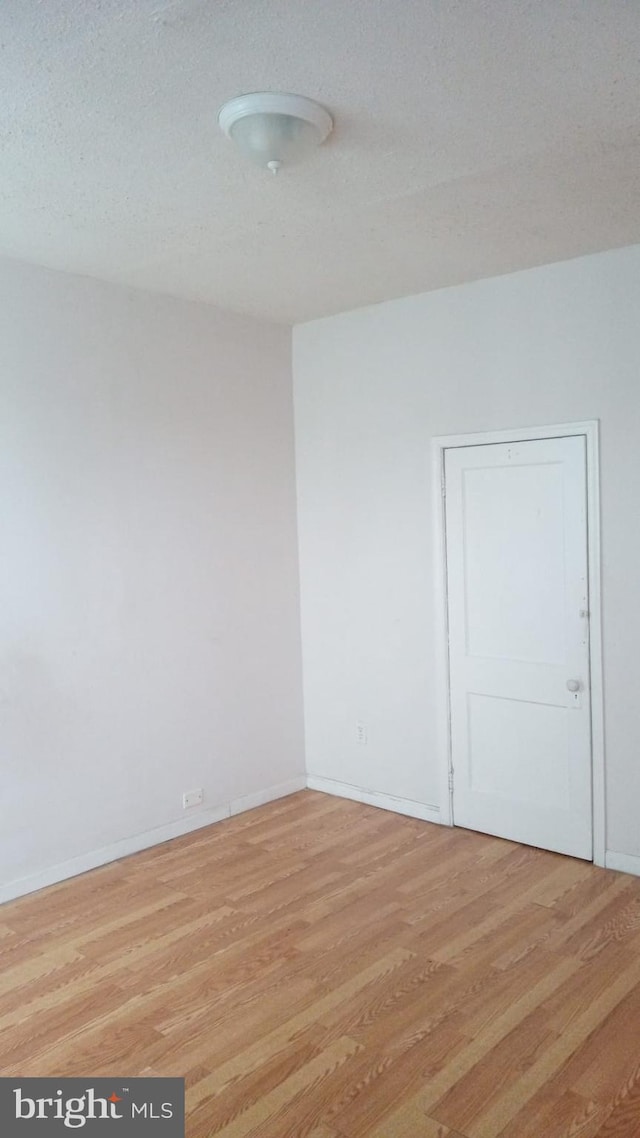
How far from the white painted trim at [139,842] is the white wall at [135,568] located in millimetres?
12

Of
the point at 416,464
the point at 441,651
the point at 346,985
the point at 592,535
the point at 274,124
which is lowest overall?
the point at 346,985

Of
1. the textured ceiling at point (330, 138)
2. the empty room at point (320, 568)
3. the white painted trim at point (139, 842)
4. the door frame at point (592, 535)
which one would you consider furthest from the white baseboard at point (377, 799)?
the textured ceiling at point (330, 138)

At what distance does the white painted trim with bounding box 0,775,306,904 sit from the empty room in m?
0.02

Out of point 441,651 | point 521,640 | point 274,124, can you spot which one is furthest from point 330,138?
point 441,651

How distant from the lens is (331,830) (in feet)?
14.0

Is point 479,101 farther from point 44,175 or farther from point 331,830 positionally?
point 331,830

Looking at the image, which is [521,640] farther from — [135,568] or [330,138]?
[330,138]

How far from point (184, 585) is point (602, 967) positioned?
2513mm

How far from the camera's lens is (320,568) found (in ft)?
15.8

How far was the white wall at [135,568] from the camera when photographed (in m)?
3.57

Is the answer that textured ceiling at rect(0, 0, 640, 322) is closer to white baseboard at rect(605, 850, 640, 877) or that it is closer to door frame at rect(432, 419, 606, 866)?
door frame at rect(432, 419, 606, 866)

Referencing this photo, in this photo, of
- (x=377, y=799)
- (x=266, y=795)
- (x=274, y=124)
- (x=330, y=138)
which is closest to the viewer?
(x=274, y=124)

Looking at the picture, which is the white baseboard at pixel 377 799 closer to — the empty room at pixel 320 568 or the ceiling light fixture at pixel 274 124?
the empty room at pixel 320 568

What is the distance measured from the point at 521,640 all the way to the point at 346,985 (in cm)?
178
